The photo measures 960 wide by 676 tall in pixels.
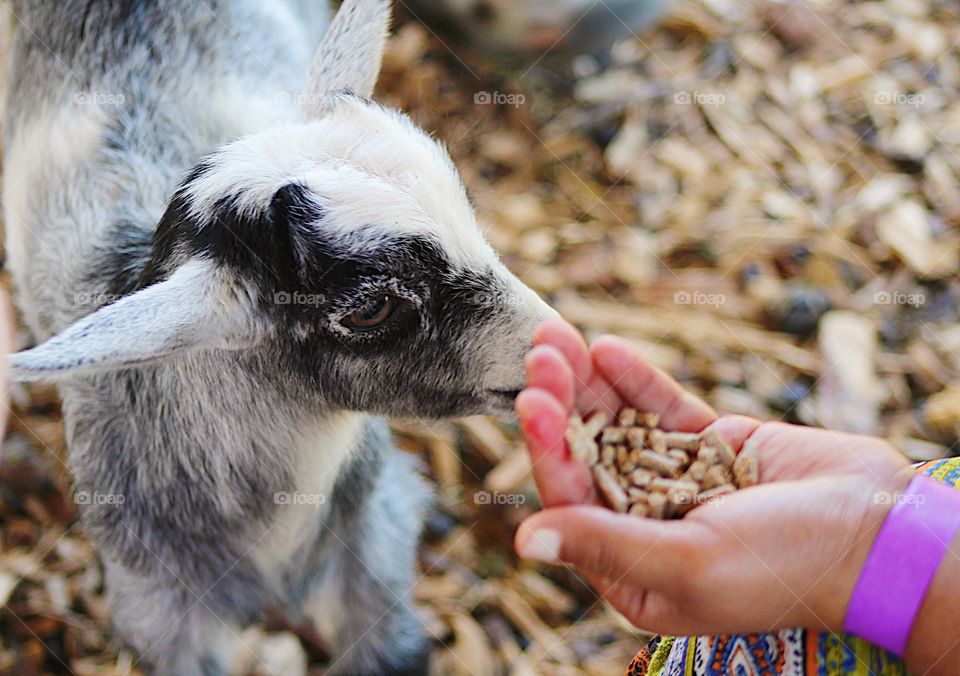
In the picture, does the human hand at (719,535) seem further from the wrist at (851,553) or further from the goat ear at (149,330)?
the goat ear at (149,330)

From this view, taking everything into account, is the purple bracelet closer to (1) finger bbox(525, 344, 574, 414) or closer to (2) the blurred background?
(1) finger bbox(525, 344, 574, 414)

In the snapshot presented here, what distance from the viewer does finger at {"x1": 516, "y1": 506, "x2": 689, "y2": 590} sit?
3.74ft

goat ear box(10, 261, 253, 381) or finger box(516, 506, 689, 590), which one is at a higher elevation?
goat ear box(10, 261, 253, 381)

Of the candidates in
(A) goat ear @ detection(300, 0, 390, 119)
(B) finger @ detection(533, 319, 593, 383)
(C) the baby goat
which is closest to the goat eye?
(C) the baby goat

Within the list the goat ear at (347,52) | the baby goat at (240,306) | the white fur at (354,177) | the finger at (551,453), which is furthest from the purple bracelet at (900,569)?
the goat ear at (347,52)

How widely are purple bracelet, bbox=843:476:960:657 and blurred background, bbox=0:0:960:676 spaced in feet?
3.07

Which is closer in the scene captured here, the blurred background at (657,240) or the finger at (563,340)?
the finger at (563,340)

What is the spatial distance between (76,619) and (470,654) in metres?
0.92

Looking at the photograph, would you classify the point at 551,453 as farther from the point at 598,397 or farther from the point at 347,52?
the point at 347,52

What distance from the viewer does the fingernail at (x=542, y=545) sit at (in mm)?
1131

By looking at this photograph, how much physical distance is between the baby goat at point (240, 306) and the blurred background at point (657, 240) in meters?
0.29

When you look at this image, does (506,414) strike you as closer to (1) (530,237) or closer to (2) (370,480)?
(2) (370,480)

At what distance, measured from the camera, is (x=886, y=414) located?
7.86 feet

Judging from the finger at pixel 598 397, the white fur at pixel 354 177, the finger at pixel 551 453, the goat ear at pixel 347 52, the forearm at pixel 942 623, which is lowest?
the forearm at pixel 942 623
